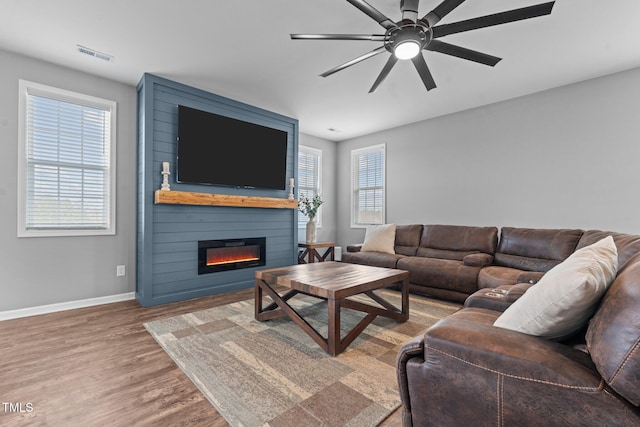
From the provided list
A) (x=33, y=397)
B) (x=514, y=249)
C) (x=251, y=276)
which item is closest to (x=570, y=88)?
(x=514, y=249)

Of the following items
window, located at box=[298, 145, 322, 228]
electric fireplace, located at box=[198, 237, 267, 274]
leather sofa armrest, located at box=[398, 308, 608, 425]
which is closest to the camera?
leather sofa armrest, located at box=[398, 308, 608, 425]

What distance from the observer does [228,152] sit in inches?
161

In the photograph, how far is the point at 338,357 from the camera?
Result: 7.14 feet

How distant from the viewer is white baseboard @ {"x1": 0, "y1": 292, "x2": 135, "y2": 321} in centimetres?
296

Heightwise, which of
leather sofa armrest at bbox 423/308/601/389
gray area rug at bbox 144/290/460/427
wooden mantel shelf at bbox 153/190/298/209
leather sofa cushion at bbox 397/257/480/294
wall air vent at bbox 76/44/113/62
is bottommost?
gray area rug at bbox 144/290/460/427

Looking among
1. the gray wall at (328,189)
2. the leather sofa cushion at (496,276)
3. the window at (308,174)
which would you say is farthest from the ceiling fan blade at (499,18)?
the gray wall at (328,189)

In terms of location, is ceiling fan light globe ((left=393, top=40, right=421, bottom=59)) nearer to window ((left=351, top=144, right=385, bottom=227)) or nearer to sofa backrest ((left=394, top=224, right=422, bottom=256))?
sofa backrest ((left=394, top=224, right=422, bottom=256))

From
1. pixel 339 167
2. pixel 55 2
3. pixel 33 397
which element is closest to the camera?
pixel 33 397

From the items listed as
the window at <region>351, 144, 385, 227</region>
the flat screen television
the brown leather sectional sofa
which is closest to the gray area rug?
the brown leather sectional sofa

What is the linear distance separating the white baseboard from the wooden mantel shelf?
4.09 ft

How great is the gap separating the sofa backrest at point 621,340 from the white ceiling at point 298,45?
2.29 metres

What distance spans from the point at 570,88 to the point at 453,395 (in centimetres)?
417

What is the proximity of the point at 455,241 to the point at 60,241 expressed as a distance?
484cm

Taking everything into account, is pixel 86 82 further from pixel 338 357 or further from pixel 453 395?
pixel 453 395
